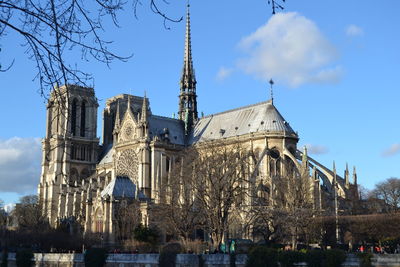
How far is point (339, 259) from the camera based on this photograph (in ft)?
93.4

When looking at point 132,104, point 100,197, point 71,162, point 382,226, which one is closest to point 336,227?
point 382,226

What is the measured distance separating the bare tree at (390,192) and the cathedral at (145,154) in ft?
22.7

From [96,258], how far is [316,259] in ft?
55.2

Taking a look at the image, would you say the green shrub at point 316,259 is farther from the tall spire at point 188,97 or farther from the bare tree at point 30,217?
the tall spire at point 188,97

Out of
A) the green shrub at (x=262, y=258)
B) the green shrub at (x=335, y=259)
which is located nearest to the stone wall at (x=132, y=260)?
the green shrub at (x=262, y=258)

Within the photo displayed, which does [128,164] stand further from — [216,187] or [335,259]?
[335,259]

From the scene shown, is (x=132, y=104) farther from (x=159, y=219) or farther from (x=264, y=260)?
(x=264, y=260)

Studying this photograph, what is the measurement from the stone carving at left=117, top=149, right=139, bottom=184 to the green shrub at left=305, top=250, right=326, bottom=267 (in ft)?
154

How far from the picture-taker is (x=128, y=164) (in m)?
76.3

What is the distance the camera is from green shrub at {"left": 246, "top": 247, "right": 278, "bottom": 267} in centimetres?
3033

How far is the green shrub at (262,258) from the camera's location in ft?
99.5

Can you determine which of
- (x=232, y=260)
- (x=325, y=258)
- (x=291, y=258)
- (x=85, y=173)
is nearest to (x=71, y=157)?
A: (x=85, y=173)

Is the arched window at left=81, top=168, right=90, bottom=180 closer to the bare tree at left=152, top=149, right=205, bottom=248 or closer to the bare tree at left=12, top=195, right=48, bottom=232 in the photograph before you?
the bare tree at left=12, top=195, right=48, bottom=232

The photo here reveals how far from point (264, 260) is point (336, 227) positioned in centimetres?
1975
